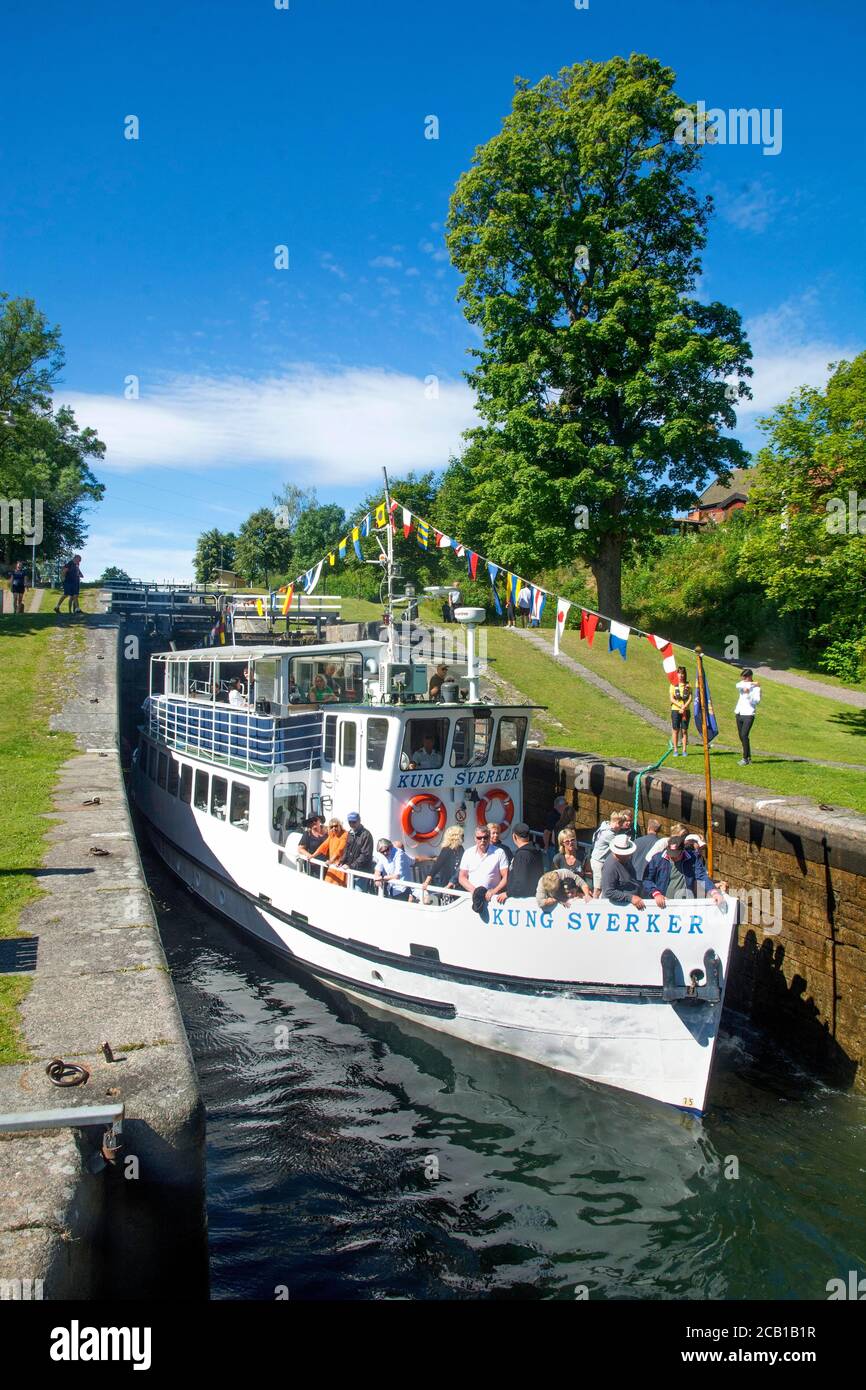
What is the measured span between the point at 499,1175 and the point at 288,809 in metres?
7.81

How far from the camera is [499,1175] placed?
9477 millimetres

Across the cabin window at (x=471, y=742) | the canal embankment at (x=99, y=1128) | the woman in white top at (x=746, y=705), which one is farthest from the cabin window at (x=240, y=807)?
the woman in white top at (x=746, y=705)

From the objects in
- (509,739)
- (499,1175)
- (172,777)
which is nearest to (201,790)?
(172,777)

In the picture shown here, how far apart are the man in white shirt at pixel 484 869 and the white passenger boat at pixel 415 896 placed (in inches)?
11.7

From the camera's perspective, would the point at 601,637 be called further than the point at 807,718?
Yes

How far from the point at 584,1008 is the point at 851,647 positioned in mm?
15531

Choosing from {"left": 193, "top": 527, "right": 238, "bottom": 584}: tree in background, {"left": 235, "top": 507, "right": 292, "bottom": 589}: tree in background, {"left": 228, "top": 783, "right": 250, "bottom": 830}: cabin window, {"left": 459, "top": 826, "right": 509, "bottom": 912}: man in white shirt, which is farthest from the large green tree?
{"left": 193, "top": 527, "right": 238, "bottom": 584}: tree in background

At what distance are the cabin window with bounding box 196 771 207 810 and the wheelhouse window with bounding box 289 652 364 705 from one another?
378 cm

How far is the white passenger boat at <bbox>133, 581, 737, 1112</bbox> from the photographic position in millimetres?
10508

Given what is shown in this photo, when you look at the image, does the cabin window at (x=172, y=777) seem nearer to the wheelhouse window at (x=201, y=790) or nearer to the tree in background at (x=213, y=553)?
the wheelhouse window at (x=201, y=790)
